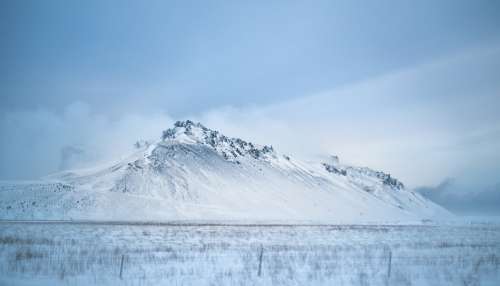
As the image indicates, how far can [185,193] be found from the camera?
13538 centimetres

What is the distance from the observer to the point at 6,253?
23641 millimetres

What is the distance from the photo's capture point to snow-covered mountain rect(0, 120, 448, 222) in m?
89.6

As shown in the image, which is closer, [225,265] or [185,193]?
[225,265]

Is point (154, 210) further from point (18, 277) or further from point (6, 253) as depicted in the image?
point (18, 277)

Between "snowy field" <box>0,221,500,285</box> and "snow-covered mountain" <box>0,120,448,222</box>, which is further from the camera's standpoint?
"snow-covered mountain" <box>0,120,448,222</box>

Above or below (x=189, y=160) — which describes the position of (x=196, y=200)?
below

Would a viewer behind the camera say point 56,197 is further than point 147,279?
Yes

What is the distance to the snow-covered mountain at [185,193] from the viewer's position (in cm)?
8956

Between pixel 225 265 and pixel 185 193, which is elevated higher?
pixel 185 193

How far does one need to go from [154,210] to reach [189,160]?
6436cm

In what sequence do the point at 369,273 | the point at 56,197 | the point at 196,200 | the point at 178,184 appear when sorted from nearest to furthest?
the point at 369,273 < the point at 56,197 < the point at 196,200 < the point at 178,184

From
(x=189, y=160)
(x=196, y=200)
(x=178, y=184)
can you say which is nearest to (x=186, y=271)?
(x=196, y=200)

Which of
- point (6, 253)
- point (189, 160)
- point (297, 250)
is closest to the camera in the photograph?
point (6, 253)

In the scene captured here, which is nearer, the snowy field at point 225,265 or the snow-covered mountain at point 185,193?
the snowy field at point 225,265
